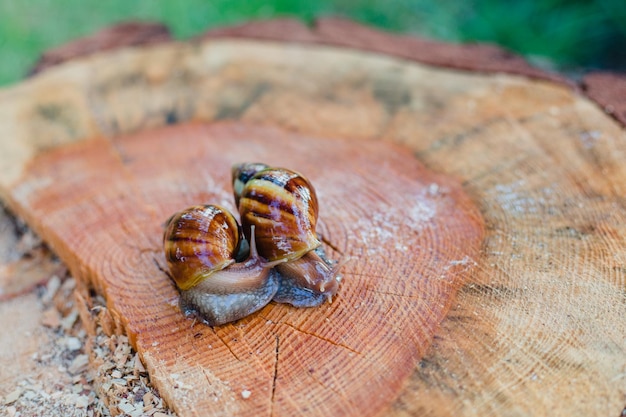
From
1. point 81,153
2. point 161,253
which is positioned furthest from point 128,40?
point 161,253

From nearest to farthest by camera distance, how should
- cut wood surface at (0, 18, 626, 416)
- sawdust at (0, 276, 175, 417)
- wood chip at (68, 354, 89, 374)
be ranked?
1. cut wood surface at (0, 18, 626, 416)
2. sawdust at (0, 276, 175, 417)
3. wood chip at (68, 354, 89, 374)

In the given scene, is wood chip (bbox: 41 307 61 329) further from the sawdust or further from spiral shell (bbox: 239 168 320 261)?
spiral shell (bbox: 239 168 320 261)

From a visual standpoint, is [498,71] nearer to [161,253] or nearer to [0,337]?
[161,253]

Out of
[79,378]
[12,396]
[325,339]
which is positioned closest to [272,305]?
A: [325,339]

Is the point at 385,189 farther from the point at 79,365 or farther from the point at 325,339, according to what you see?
the point at 79,365

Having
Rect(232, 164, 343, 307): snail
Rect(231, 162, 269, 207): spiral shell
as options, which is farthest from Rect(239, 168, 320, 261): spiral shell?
Rect(231, 162, 269, 207): spiral shell

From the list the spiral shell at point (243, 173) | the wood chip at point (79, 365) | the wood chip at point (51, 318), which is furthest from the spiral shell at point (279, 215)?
the wood chip at point (51, 318)

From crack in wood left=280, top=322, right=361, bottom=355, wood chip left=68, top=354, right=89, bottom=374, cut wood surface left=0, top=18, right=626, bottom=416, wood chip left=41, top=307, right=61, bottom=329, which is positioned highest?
cut wood surface left=0, top=18, right=626, bottom=416

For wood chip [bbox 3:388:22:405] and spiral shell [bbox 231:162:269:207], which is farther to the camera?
spiral shell [bbox 231:162:269:207]
